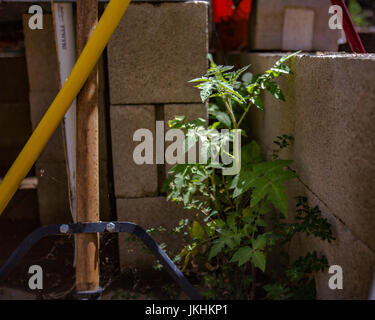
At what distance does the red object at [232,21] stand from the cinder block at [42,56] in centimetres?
181

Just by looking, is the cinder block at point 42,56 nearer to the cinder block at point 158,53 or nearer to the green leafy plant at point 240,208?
the cinder block at point 158,53

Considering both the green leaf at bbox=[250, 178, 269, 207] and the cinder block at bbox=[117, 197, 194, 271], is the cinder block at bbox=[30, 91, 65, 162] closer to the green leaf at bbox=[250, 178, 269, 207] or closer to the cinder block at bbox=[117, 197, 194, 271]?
the cinder block at bbox=[117, 197, 194, 271]

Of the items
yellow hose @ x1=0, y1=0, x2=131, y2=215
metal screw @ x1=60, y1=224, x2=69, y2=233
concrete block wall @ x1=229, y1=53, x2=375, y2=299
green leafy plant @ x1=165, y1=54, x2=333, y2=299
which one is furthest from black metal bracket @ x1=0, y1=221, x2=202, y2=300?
concrete block wall @ x1=229, y1=53, x2=375, y2=299

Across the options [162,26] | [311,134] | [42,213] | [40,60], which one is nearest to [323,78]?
[311,134]

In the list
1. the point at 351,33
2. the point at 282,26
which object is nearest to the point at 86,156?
the point at 351,33

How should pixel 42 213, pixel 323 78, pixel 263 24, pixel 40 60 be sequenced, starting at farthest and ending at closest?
pixel 263 24
pixel 42 213
pixel 40 60
pixel 323 78

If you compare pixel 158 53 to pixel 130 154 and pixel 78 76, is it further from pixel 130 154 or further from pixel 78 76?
pixel 78 76

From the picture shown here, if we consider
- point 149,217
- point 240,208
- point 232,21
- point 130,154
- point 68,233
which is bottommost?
point 149,217

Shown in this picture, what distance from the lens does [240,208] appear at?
2.63 metres

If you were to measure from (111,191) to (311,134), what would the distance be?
1.70m

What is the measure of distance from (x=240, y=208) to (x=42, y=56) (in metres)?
1.92

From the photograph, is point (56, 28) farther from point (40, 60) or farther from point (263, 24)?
point (263, 24)

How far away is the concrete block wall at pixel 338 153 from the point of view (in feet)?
5.51

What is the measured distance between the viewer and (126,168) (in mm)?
2893
